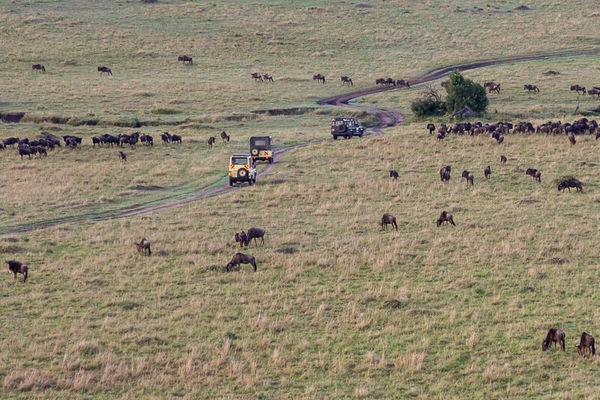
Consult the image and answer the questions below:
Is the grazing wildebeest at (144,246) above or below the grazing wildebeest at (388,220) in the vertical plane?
below

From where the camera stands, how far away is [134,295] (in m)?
21.5

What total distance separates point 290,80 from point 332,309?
6682 cm

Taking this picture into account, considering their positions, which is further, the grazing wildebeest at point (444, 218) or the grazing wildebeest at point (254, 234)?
the grazing wildebeest at point (444, 218)

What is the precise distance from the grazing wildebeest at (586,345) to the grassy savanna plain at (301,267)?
1.05 ft

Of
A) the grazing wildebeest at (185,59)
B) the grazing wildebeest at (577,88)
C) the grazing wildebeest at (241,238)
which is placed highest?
the grazing wildebeest at (185,59)

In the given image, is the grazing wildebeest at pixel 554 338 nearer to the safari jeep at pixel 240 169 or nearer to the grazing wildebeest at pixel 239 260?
the grazing wildebeest at pixel 239 260

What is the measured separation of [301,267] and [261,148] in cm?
2251

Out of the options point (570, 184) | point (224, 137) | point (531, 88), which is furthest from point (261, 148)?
point (531, 88)

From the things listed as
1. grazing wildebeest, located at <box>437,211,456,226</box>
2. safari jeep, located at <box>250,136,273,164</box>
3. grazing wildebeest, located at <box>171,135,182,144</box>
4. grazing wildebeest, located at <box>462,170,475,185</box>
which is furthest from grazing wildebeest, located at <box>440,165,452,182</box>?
grazing wildebeest, located at <box>171,135,182,144</box>

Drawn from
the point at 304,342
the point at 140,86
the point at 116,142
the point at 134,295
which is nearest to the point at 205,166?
the point at 116,142

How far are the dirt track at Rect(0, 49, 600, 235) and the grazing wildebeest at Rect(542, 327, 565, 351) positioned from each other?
70.8 feet

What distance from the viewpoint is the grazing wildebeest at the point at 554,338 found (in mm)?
16703

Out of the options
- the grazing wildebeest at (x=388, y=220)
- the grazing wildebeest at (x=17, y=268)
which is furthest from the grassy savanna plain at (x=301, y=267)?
the grazing wildebeest at (x=388, y=220)

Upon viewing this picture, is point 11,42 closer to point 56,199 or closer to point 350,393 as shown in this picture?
point 56,199
